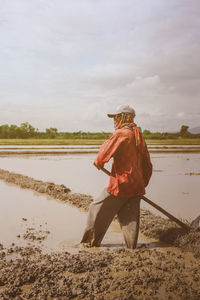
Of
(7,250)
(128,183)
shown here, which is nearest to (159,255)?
(128,183)

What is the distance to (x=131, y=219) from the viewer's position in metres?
3.72

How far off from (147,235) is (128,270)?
1.36 metres

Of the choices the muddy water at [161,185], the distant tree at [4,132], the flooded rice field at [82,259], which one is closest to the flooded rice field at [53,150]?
the muddy water at [161,185]

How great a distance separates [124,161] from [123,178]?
20 centimetres

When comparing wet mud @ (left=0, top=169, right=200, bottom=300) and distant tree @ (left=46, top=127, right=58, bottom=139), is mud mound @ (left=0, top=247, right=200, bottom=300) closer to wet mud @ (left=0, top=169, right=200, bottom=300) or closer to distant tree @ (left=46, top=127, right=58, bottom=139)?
wet mud @ (left=0, top=169, right=200, bottom=300)

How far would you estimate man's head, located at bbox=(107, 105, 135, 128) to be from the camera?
367 centimetres

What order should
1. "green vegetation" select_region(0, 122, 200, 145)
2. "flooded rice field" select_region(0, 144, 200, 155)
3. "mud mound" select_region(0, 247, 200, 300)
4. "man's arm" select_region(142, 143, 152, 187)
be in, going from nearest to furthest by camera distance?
"mud mound" select_region(0, 247, 200, 300)
"man's arm" select_region(142, 143, 152, 187)
"flooded rice field" select_region(0, 144, 200, 155)
"green vegetation" select_region(0, 122, 200, 145)

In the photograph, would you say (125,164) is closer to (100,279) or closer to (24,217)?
(100,279)

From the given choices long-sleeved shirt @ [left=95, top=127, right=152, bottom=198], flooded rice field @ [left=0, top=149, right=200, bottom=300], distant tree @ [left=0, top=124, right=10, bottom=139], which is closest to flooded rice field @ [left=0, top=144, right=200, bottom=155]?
flooded rice field @ [left=0, top=149, right=200, bottom=300]

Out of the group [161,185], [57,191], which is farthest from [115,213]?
[161,185]

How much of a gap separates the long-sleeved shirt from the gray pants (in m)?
0.13

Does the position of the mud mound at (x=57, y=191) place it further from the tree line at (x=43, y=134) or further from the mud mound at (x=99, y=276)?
the tree line at (x=43, y=134)

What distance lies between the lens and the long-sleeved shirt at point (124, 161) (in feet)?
11.5

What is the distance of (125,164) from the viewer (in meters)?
3.60
